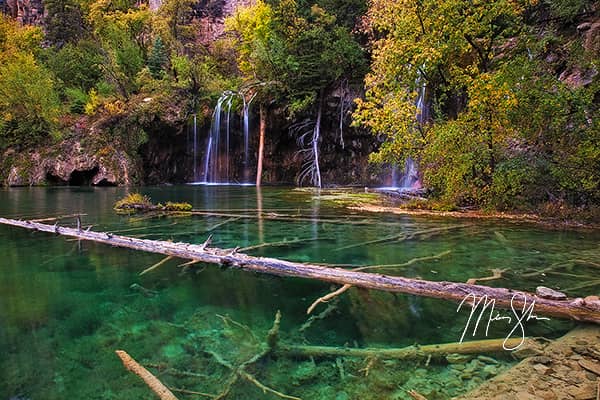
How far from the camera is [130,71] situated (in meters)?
34.2

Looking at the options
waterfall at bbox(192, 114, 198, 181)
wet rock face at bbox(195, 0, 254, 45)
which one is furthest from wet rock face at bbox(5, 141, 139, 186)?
wet rock face at bbox(195, 0, 254, 45)

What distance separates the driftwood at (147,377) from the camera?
96.5 inches

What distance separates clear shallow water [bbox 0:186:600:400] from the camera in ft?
8.86

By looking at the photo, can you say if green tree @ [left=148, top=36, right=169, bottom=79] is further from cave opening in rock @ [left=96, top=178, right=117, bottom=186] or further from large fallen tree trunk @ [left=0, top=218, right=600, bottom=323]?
large fallen tree trunk @ [left=0, top=218, right=600, bottom=323]

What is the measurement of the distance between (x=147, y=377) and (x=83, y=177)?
2956 cm

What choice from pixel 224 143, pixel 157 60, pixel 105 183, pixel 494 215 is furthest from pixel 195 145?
pixel 494 215

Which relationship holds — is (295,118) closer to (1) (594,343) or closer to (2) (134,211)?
(2) (134,211)

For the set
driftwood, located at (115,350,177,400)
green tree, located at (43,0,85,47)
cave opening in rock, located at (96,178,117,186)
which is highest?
green tree, located at (43,0,85,47)

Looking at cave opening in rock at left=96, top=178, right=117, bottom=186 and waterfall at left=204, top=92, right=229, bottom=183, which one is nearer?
cave opening in rock at left=96, top=178, right=117, bottom=186

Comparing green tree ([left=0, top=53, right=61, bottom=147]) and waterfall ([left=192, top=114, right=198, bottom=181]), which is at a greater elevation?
green tree ([left=0, top=53, right=61, bottom=147])

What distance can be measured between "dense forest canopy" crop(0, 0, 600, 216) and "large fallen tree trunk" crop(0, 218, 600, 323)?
616cm

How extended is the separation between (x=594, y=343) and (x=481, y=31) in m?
9.45

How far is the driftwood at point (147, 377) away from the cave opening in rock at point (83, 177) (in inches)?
1092

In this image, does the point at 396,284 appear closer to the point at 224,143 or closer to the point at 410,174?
the point at 410,174
